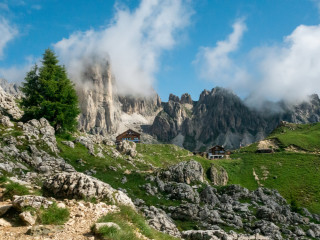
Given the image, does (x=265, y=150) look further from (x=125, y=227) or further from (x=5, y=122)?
(x=125, y=227)

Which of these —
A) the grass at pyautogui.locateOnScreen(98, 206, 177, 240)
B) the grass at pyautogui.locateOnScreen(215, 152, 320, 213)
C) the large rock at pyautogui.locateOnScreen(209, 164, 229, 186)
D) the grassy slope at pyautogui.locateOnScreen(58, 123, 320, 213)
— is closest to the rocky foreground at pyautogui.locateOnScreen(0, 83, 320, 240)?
the grass at pyautogui.locateOnScreen(98, 206, 177, 240)

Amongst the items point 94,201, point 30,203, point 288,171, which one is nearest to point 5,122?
point 94,201

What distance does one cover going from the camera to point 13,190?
1223 centimetres

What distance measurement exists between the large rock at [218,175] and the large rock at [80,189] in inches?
2881

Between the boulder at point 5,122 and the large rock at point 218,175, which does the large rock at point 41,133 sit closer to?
the boulder at point 5,122

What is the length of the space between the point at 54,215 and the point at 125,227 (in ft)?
9.75

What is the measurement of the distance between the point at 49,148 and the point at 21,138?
3.81 m

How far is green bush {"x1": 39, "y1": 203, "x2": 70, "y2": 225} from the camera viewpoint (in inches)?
368

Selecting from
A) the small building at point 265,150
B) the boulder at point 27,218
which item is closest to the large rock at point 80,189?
the boulder at point 27,218

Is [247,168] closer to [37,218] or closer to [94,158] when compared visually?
[94,158]

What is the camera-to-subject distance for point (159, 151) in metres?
94.7

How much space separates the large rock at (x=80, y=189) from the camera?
502 inches

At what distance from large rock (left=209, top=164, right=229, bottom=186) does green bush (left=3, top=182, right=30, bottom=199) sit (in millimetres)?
75268

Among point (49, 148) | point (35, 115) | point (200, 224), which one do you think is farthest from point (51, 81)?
point (200, 224)
